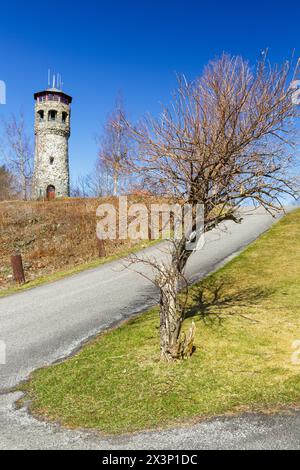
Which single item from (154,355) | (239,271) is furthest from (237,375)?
(239,271)

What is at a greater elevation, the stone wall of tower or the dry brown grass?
the stone wall of tower

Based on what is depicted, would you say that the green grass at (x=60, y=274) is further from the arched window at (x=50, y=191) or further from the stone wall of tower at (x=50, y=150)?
the stone wall of tower at (x=50, y=150)

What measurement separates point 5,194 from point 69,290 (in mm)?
40248

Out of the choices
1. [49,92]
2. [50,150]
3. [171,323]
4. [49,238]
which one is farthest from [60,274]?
[49,92]

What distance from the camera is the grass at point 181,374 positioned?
433cm

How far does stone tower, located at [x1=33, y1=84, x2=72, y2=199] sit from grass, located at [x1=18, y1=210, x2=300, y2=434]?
32.0 m

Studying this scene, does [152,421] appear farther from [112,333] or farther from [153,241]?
[153,241]

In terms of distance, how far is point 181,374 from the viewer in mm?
5176

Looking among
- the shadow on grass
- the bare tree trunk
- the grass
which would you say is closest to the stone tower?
the shadow on grass

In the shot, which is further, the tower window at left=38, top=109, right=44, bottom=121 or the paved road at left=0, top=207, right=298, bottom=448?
the tower window at left=38, top=109, right=44, bottom=121

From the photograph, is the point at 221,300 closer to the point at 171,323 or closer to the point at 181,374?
the point at 171,323

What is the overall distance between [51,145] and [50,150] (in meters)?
0.53

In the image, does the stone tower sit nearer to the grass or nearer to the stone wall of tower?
the stone wall of tower

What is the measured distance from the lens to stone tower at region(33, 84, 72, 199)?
37.3 metres
